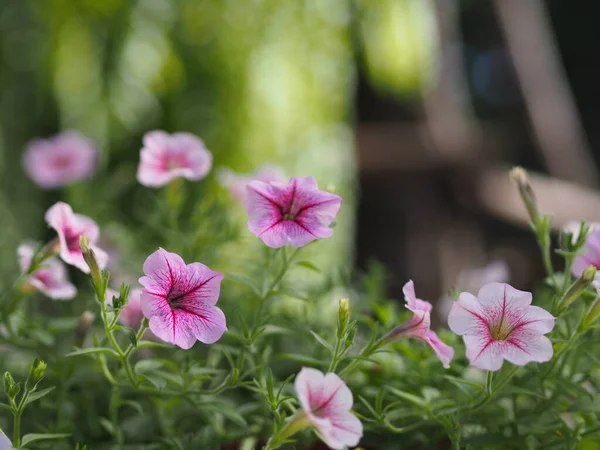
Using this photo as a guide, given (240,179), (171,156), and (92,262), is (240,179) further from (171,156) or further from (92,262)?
(92,262)

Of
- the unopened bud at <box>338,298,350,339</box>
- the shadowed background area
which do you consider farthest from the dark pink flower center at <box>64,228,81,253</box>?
the shadowed background area

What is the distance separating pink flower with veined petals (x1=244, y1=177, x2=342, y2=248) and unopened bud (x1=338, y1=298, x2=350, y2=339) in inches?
1.9

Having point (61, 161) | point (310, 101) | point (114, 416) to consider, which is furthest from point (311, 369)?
point (310, 101)

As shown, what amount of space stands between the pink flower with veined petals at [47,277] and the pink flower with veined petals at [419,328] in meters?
0.29

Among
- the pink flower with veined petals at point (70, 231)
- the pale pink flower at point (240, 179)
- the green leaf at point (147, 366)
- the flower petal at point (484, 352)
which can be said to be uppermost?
the flower petal at point (484, 352)

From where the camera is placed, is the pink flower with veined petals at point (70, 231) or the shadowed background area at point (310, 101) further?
the shadowed background area at point (310, 101)

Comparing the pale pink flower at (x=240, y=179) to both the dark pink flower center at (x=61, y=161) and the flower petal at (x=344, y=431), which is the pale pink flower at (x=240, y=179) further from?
the flower petal at (x=344, y=431)

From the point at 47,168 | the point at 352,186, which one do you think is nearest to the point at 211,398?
the point at 47,168

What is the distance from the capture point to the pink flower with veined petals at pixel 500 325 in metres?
0.48

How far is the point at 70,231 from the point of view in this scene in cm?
62

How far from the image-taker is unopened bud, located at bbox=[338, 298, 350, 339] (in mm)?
493

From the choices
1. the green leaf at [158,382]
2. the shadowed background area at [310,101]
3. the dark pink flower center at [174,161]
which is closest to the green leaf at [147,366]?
the green leaf at [158,382]

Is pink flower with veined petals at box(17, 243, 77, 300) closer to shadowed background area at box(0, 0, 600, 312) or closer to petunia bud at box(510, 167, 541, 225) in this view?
petunia bud at box(510, 167, 541, 225)

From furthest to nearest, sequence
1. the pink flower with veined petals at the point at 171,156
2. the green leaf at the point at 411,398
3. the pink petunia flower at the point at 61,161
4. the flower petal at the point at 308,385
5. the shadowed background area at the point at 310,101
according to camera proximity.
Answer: the shadowed background area at the point at 310,101 < the pink petunia flower at the point at 61,161 < the pink flower with veined petals at the point at 171,156 < the green leaf at the point at 411,398 < the flower petal at the point at 308,385
